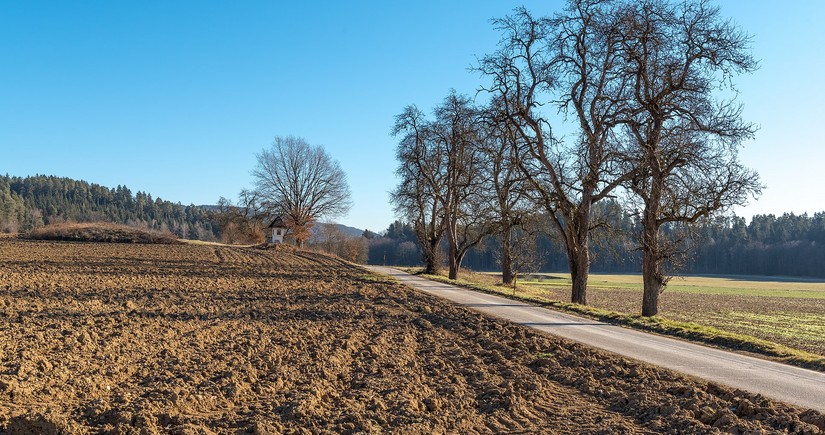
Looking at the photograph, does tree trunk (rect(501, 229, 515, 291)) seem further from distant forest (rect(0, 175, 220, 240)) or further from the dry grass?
distant forest (rect(0, 175, 220, 240))

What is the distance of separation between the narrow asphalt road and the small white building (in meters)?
50.2

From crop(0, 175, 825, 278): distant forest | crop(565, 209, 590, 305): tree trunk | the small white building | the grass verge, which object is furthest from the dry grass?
the grass verge

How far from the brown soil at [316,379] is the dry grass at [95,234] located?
140 ft

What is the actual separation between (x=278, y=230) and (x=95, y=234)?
1805 centimetres

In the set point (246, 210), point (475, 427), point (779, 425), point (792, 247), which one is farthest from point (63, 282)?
point (792, 247)

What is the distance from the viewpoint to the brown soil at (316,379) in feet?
21.4

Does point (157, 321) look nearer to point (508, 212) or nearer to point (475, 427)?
point (475, 427)

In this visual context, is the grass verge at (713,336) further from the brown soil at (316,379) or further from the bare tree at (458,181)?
the bare tree at (458,181)

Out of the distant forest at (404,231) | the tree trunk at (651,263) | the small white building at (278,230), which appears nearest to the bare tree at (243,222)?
the small white building at (278,230)

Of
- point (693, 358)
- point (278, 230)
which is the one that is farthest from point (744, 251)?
point (693, 358)

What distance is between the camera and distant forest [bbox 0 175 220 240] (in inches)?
4318

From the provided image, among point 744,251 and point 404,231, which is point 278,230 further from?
point 744,251

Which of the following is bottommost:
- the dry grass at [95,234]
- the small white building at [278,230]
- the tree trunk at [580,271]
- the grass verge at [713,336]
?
the grass verge at [713,336]

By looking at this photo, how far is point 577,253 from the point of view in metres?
22.6
